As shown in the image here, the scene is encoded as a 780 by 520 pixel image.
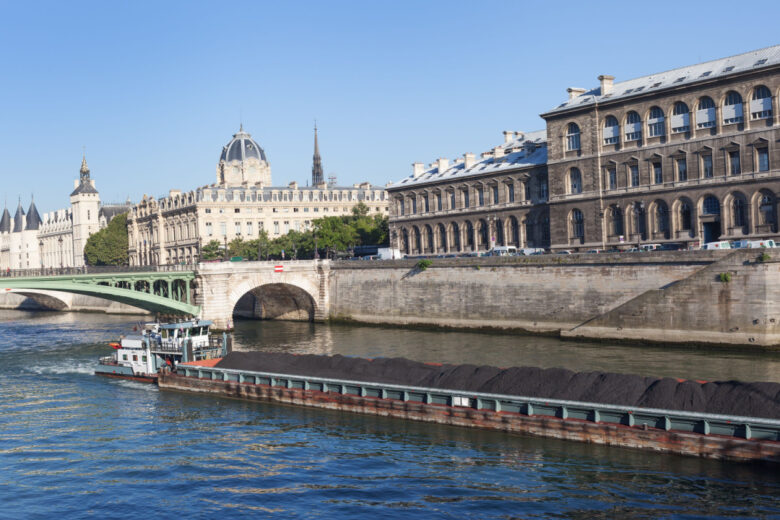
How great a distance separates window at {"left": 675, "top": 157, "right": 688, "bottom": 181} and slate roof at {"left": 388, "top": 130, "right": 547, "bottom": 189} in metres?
14.6

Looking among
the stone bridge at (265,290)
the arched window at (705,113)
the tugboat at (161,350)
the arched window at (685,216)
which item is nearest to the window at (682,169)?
the arched window at (685,216)

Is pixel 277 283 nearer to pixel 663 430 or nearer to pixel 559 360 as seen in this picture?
pixel 559 360

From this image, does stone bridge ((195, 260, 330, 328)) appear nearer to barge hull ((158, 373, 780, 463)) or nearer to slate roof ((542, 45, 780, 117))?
slate roof ((542, 45, 780, 117))

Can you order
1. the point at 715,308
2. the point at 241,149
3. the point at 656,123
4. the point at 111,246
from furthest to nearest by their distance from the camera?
the point at 111,246 → the point at 241,149 → the point at 656,123 → the point at 715,308

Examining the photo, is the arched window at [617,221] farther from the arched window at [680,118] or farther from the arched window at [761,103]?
the arched window at [761,103]

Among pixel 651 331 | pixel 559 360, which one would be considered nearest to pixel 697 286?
pixel 651 331

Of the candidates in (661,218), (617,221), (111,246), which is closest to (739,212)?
(661,218)

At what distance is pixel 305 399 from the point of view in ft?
122

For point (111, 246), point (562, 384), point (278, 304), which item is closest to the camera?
point (562, 384)

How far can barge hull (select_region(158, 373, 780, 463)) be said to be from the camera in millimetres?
26031

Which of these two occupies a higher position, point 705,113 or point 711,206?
point 705,113

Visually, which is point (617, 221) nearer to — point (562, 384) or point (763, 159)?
point (763, 159)

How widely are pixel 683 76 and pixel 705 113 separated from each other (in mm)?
4227

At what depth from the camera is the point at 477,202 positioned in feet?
268
